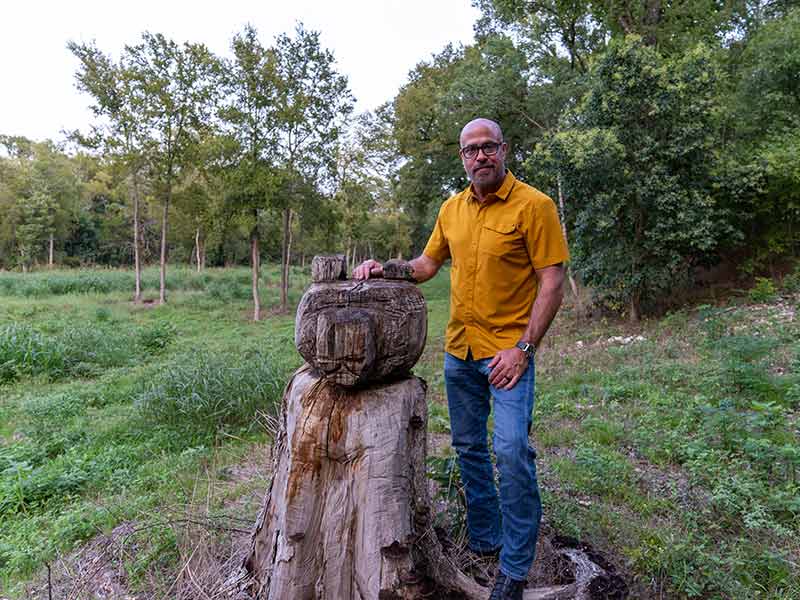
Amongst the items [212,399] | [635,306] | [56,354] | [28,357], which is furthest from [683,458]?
[28,357]

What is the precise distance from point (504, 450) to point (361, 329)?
0.82 metres

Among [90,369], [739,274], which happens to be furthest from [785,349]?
[90,369]

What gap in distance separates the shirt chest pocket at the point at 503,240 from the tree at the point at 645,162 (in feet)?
25.2

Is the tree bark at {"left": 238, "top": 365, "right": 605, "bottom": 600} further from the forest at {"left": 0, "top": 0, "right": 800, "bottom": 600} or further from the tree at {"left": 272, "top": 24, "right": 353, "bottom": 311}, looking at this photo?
the tree at {"left": 272, "top": 24, "right": 353, "bottom": 311}

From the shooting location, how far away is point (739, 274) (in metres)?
11.4

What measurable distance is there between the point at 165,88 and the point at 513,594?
1704 centimetres

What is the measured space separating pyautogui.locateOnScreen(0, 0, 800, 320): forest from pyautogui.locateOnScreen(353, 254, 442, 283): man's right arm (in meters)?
7.52

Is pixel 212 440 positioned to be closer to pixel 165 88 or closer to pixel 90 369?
pixel 90 369

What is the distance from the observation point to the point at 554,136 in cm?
948

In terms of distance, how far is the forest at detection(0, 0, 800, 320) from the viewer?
30.2 feet

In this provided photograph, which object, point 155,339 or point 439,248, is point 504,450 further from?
point 155,339

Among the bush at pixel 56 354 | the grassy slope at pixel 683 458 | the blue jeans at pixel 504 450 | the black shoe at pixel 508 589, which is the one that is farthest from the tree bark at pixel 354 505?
the bush at pixel 56 354

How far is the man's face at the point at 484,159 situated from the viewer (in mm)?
2203

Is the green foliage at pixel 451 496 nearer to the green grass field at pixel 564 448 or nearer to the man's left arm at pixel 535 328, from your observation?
the green grass field at pixel 564 448
